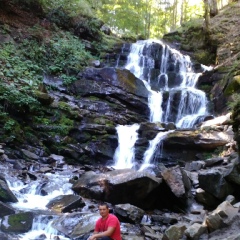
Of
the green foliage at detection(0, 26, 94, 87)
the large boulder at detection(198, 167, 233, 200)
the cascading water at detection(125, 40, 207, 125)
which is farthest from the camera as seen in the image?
the cascading water at detection(125, 40, 207, 125)

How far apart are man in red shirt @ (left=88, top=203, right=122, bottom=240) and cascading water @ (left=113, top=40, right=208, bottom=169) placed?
7626 millimetres

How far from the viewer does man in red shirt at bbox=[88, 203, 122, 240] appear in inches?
181

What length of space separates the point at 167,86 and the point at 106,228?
1453 cm

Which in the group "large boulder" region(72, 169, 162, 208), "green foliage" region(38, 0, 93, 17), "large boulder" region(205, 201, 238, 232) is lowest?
"large boulder" region(205, 201, 238, 232)

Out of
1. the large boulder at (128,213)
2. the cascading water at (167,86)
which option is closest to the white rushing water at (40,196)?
the large boulder at (128,213)

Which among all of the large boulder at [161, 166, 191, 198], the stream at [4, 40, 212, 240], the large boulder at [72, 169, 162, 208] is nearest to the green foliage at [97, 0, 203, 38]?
the stream at [4, 40, 212, 240]

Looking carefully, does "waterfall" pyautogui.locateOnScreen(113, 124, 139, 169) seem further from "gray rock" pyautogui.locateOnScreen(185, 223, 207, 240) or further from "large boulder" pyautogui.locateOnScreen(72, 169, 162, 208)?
"gray rock" pyautogui.locateOnScreen(185, 223, 207, 240)

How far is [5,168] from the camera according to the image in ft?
32.3

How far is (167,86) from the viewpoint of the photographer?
1844cm

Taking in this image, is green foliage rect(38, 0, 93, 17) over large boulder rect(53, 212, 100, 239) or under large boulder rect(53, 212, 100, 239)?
over

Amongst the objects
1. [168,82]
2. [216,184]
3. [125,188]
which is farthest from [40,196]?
[168,82]

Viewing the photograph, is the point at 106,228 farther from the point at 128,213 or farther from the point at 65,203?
the point at 65,203

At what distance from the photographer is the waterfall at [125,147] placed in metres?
12.9

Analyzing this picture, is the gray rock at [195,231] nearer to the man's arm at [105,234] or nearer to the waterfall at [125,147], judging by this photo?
the man's arm at [105,234]
